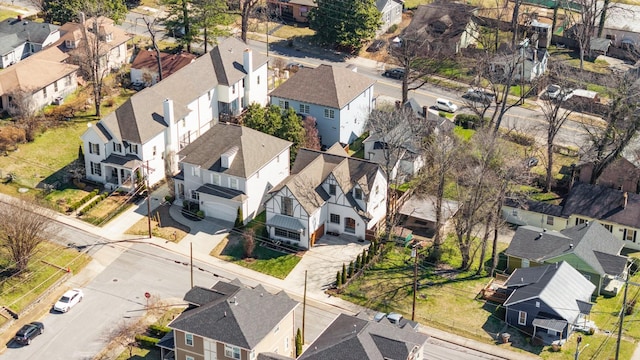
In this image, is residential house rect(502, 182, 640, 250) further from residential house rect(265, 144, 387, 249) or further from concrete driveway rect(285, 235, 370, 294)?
concrete driveway rect(285, 235, 370, 294)

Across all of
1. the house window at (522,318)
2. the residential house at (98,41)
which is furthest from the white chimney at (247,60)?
the house window at (522,318)

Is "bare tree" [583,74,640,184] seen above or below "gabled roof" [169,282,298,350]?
above

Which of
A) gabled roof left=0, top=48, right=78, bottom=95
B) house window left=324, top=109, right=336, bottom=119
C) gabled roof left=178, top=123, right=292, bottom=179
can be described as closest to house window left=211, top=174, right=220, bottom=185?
gabled roof left=178, top=123, right=292, bottom=179

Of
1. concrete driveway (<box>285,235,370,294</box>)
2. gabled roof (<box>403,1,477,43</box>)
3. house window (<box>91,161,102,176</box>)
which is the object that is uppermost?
gabled roof (<box>403,1,477,43</box>)

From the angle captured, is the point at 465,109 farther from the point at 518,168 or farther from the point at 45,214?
the point at 45,214

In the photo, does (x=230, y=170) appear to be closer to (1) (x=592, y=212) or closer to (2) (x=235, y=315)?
(2) (x=235, y=315)

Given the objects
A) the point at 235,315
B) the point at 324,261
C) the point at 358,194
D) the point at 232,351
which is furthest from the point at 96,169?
the point at 232,351
